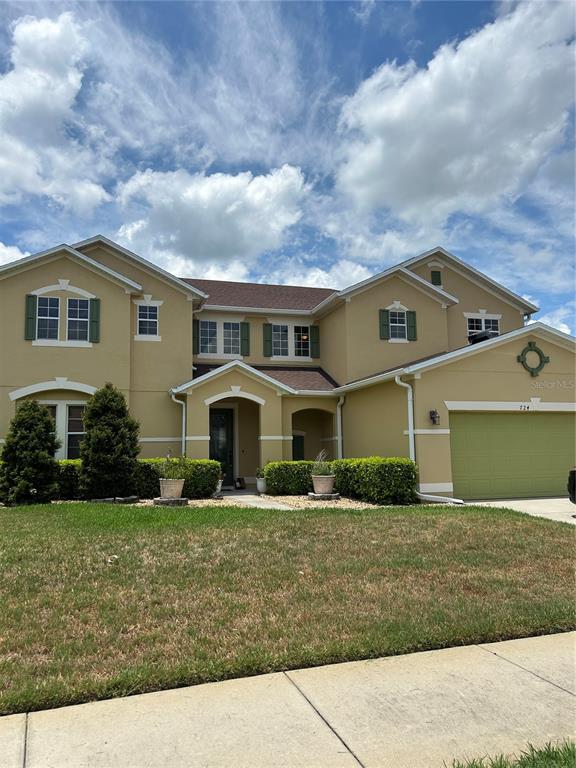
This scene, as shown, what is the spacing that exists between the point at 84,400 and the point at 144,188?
6.48 meters

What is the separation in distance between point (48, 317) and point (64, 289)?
970 millimetres

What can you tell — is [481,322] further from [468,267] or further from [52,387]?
[52,387]

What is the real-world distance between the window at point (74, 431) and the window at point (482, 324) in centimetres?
1454

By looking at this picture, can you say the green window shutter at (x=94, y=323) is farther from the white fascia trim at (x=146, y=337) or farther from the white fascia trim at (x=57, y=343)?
the white fascia trim at (x=146, y=337)

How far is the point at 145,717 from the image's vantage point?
3.62m

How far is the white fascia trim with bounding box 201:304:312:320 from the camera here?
19547 millimetres

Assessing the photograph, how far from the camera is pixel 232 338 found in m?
20.1

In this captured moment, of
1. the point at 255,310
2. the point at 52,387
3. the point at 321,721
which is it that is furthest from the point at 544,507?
the point at 52,387

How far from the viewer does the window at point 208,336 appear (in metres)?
19.8

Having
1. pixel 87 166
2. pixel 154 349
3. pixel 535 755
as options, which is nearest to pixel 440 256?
pixel 154 349

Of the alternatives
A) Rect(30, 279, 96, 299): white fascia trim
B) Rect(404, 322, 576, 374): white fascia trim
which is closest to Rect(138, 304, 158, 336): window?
Rect(30, 279, 96, 299): white fascia trim

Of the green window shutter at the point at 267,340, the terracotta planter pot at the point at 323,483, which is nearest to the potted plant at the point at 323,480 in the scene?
the terracotta planter pot at the point at 323,483

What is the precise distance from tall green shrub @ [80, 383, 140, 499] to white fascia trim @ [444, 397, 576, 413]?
27.6ft

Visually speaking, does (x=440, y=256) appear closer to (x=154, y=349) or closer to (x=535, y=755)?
(x=154, y=349)
